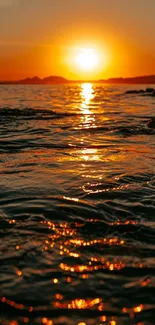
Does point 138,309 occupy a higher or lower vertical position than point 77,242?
lower

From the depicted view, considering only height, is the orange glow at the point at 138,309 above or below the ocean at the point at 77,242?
below

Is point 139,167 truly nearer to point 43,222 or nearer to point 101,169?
point 101,169

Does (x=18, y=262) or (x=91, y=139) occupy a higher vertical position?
(x=91, y=139)

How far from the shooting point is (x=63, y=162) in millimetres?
9500

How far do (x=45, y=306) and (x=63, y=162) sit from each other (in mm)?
6385

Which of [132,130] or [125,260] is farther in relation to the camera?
[132,130]

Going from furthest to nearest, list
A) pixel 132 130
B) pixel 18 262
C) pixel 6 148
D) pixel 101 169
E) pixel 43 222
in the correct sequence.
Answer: pixel 132 130 < pixel 6 148 < pixel 101 169 < pixel 43 222 < pixel 18 262

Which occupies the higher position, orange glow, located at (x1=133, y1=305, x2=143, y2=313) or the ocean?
the ocean

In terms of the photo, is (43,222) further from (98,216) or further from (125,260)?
(125,260)

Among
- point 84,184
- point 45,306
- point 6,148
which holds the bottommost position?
point 45,306

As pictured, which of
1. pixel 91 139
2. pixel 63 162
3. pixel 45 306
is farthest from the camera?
pixel 91 139

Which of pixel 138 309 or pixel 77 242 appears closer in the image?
pixel 138 309

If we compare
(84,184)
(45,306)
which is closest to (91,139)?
(84,184)

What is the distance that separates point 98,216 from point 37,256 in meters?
1.46
